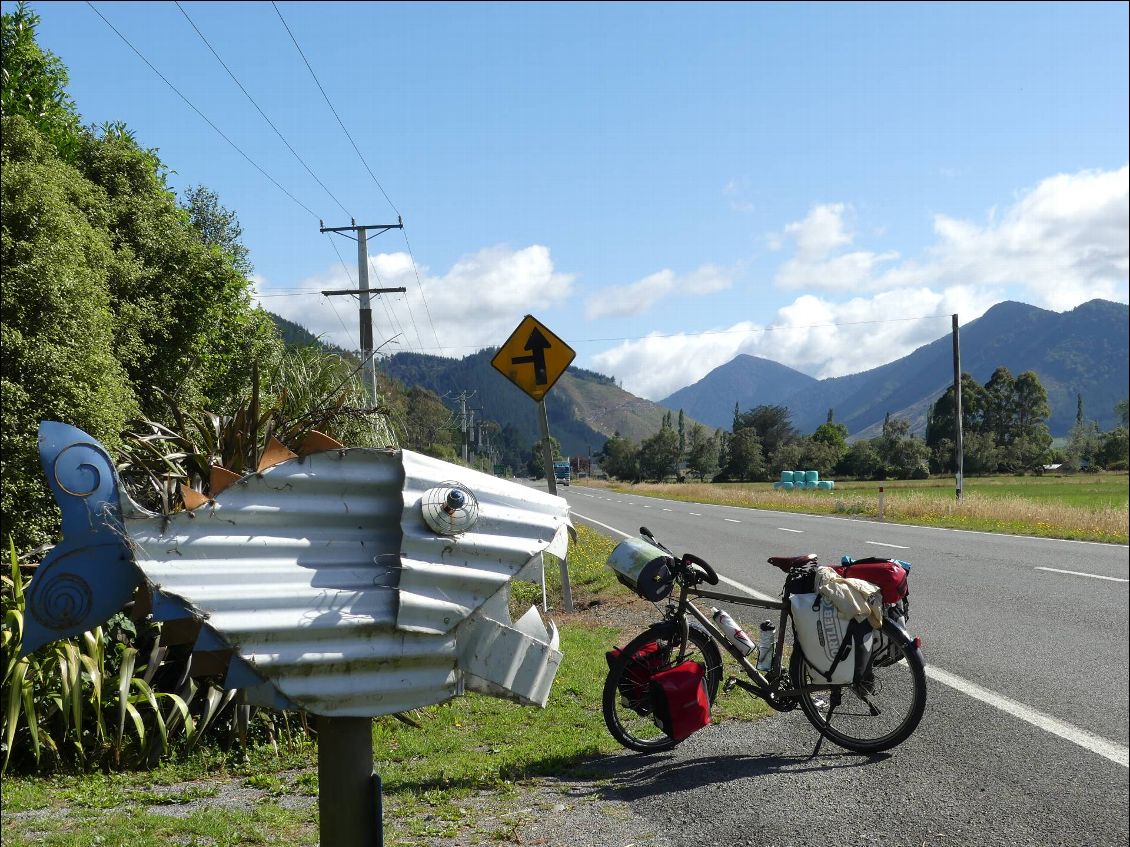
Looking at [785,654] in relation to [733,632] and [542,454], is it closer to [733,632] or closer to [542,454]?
[733,632]

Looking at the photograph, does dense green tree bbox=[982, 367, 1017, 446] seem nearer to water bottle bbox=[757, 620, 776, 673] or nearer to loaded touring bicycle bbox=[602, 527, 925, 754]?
loaded touring bicycle bbox=[602, 527, 925, 754]

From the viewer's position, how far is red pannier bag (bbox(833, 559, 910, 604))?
2.70m

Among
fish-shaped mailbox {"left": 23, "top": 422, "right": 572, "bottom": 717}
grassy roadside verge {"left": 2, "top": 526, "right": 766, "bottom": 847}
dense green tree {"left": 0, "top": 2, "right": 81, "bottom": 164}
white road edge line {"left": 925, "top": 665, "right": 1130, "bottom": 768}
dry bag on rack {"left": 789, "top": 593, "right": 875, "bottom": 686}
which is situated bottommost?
grassy roadside verge {"left": 2, "top": 526, "right": 766, "bottom": 847}

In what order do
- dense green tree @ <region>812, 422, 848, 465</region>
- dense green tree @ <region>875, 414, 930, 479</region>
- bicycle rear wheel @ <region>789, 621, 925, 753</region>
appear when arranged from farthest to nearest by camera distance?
bicycle rear wheel @ <region>789, 621, 925, 753</region> → dense green tree @ <region>812, 422, 848, 465</region> → dense green tree @ <region>875, 414, 930, 479</region>

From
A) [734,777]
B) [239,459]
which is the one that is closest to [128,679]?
[239,459]

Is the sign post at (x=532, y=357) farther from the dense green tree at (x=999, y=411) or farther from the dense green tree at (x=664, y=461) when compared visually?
the dense green tree at (x=999, y=411)

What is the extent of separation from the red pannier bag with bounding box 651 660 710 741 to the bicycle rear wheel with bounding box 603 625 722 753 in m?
0.19

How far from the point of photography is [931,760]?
11.4ft

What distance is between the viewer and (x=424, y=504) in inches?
40.2

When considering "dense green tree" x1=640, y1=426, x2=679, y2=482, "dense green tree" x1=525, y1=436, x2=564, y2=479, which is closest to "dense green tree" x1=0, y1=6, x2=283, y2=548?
"dense green tree" x1=525, y1=436, x2=564, y2=479

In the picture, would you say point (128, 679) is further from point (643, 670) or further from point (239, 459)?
point (643, 670)

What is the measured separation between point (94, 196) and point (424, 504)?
308 inches

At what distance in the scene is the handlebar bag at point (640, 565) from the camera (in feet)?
9.16

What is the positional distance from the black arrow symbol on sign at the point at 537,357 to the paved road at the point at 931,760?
1.77m
